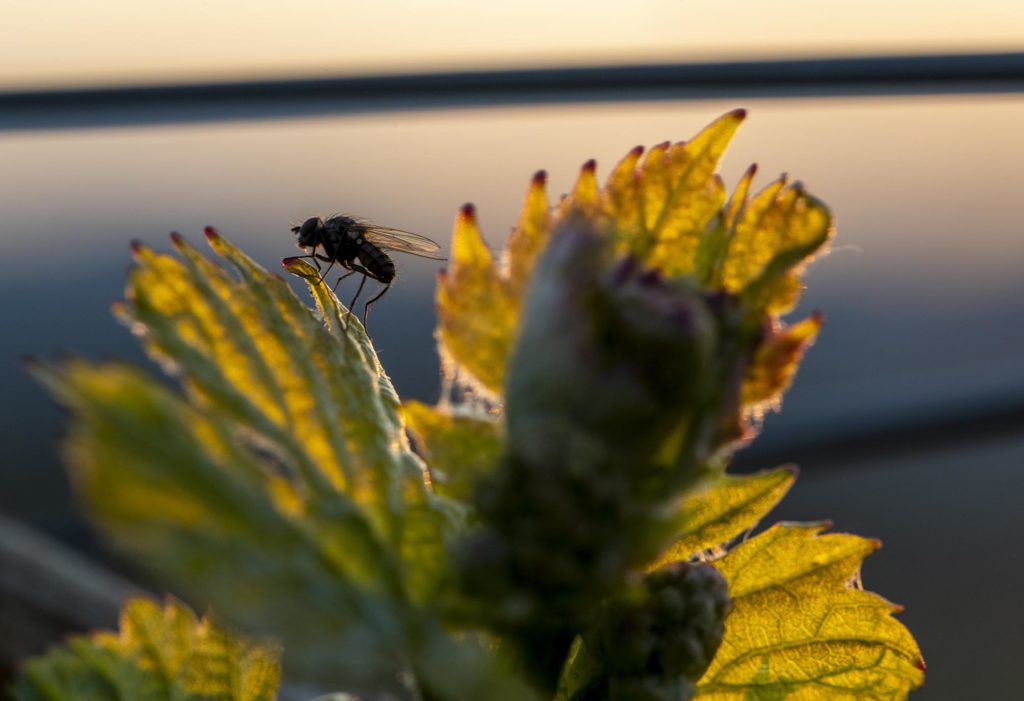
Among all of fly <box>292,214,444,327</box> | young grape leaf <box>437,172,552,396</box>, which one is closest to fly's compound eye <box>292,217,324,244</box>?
fly <box>292,214,444,327</box>

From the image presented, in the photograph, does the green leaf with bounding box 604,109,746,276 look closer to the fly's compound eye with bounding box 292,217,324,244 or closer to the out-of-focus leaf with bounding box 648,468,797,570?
the out-of-focus leaf with bounding box 648,468,797,570

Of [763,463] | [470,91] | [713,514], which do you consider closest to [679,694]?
[713,514]

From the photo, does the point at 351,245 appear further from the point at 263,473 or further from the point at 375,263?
the point at 263,473

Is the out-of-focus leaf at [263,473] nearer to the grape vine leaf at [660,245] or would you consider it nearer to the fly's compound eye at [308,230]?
the grape vine leaf at [660,245]

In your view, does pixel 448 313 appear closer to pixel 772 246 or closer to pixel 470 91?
pixel 772 246

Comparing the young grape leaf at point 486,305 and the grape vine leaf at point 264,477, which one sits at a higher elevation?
the young grape leaf at point 486,305

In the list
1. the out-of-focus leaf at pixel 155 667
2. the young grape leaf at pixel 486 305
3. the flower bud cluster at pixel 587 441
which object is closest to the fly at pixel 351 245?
the out-of-focus leaf at pixel 155 667
